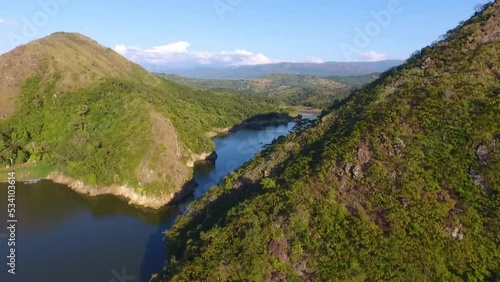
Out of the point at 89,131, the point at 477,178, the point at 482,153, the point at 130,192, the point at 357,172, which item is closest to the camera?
the point at 477,178

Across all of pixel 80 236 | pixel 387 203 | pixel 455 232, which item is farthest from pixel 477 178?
pixel 80 236

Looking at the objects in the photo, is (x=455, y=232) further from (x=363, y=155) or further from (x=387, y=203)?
(x=363, y=155)

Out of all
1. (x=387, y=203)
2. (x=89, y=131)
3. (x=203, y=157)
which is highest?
(x=387, y=203)

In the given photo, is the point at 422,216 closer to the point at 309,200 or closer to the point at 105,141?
the point at 309,200

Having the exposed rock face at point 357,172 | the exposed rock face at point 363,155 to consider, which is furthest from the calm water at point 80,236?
the exposed rock face at point 363,155

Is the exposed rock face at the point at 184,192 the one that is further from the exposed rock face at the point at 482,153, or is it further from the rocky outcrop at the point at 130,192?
the exposed rock face at the point at 482,153

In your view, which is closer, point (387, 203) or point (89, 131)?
point (387, 203)

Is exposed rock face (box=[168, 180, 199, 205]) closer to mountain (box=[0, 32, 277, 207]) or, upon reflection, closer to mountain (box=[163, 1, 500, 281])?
mountain (box=[0, 32, 277, 207])

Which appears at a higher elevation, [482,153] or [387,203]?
[482,153]
